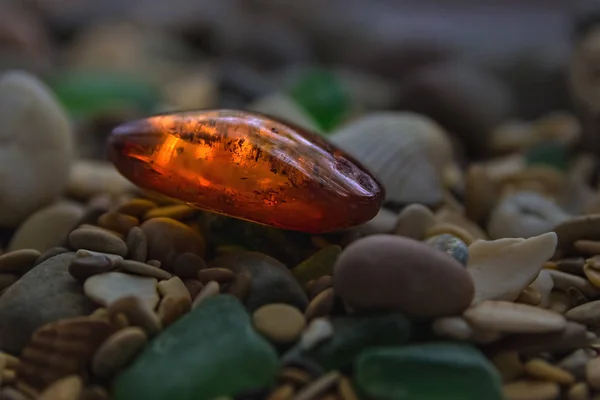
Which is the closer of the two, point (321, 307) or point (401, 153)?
point (321, 307)

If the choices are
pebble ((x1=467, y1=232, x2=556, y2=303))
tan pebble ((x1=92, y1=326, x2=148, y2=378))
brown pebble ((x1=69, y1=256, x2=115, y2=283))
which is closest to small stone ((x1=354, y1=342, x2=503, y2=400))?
pebble ((x1=467, y1=232, x2=556, y2=303))

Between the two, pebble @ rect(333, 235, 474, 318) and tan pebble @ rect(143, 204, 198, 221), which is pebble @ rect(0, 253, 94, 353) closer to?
tan pebble @ rect(143, 204, 198, 221)

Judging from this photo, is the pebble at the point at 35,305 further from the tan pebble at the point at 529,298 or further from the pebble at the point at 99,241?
the tan pebble at the point at 529,298

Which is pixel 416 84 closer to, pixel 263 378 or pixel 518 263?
pixel 518 263

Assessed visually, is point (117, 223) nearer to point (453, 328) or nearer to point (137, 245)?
point (137, 245)

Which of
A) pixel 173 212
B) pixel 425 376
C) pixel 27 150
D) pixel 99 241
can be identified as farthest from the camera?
pixel 27 150

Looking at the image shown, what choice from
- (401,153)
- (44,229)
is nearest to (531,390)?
(401,153)
